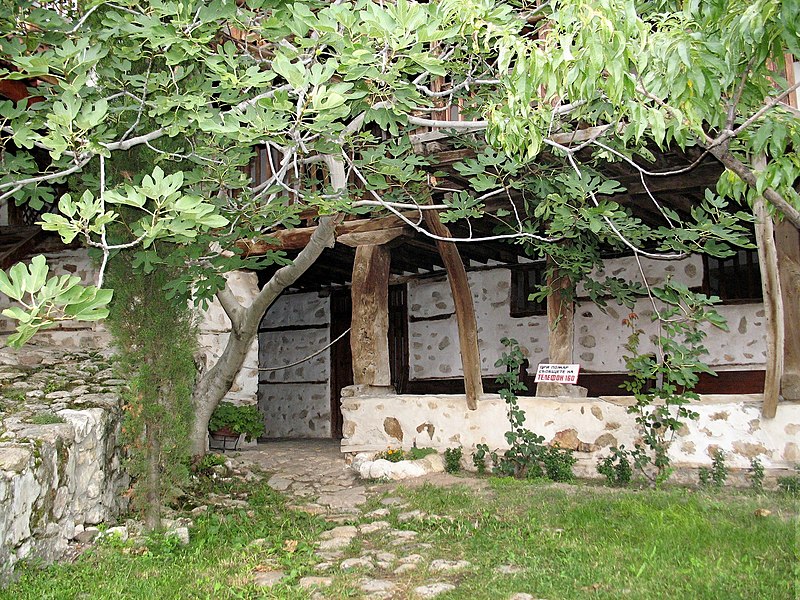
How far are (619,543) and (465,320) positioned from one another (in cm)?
334

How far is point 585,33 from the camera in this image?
2.30 metres

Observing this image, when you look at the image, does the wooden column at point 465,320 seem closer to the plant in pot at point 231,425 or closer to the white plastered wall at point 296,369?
the plant in pot at point 231,425

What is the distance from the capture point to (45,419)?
444 centimetres

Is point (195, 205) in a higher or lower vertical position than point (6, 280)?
higher

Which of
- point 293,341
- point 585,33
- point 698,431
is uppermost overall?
point 585,33

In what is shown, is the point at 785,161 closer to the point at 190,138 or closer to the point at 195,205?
the point at 195,205

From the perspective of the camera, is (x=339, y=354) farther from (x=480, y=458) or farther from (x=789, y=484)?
(x=789, y=484)

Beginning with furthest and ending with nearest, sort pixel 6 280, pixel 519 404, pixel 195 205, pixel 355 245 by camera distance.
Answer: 1. pixel 355 245
2. pixel 519 404
3. pixel 195 205
4. pixel 6 280

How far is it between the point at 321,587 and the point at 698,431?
3.73 meters

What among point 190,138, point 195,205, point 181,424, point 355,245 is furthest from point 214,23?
point 355,245

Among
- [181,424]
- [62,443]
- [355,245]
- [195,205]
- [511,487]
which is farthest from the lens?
[355,245]

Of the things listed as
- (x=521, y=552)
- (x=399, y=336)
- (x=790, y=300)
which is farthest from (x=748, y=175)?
(x=399, y=336)

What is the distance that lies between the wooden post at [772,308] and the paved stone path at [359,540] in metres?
2.83

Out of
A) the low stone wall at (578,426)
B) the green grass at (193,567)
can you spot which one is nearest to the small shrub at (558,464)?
the low stone wall at (578,426)
